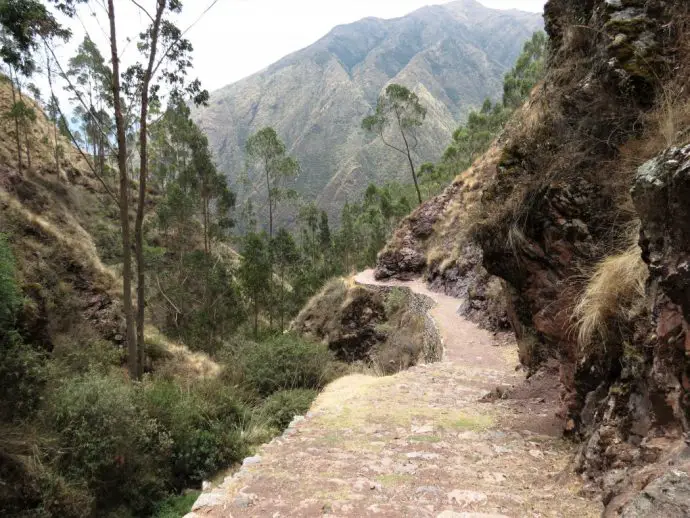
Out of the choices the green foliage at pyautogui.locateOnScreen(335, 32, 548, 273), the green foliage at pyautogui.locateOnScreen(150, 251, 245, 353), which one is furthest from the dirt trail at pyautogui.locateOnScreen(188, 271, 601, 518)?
the green foliage at pyautogui.locateOnScreen(335, 32, 548, 273)

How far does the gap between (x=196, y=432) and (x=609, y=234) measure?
724 cm

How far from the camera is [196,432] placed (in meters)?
7.95

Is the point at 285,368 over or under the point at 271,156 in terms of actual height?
under

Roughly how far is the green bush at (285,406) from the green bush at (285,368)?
0.94 metres

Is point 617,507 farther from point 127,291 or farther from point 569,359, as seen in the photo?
point 127,291

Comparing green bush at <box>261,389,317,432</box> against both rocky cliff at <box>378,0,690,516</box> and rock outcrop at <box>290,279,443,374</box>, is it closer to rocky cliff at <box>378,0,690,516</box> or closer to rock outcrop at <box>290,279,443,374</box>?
rocky cliff at <box>378,0,690,516</box>

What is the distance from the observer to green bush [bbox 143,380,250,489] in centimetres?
785

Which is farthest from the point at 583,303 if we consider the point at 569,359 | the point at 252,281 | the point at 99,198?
the point at 99,198

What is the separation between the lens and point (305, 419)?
5961 millimetres

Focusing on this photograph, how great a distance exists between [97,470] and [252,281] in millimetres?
21251

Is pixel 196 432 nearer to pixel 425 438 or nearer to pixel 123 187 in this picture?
pixel 425 438

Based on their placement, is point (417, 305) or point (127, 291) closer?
point (127, 291)

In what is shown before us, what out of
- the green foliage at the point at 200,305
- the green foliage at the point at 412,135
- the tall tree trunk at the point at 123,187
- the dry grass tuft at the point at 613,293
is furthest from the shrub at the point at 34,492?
the green foliage at the point at 412,135

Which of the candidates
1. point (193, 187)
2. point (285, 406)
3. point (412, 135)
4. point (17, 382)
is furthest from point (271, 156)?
point (17, 382)
